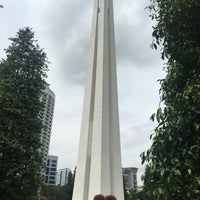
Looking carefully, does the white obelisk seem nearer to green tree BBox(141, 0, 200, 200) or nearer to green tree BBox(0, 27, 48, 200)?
green tree BBox(141, 0, 200, 200)

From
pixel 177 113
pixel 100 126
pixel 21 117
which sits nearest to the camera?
pixel 177 113

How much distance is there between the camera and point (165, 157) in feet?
13.2

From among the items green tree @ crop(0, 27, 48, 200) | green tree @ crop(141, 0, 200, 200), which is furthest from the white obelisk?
green tree @ crop(0, 27, 48, 200)

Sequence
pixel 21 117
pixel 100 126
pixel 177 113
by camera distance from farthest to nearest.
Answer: pixel 21 117
pixel 100 126
pixel 177 113

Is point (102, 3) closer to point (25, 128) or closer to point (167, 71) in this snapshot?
point (167, 71)

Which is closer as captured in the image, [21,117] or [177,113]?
[177,113]

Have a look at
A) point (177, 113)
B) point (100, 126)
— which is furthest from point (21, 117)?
point (177, 113)

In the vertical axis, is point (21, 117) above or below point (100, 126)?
above

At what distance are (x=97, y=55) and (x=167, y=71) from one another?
1606 millimetres

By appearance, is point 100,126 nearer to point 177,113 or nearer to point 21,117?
point 177,113

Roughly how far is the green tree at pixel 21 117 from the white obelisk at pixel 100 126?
14.3 feet

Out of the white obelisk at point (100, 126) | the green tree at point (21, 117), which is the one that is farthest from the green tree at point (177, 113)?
the green tree at point (21, 117)

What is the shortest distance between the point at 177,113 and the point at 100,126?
1457mm

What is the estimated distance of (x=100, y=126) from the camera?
4762 millimetres
